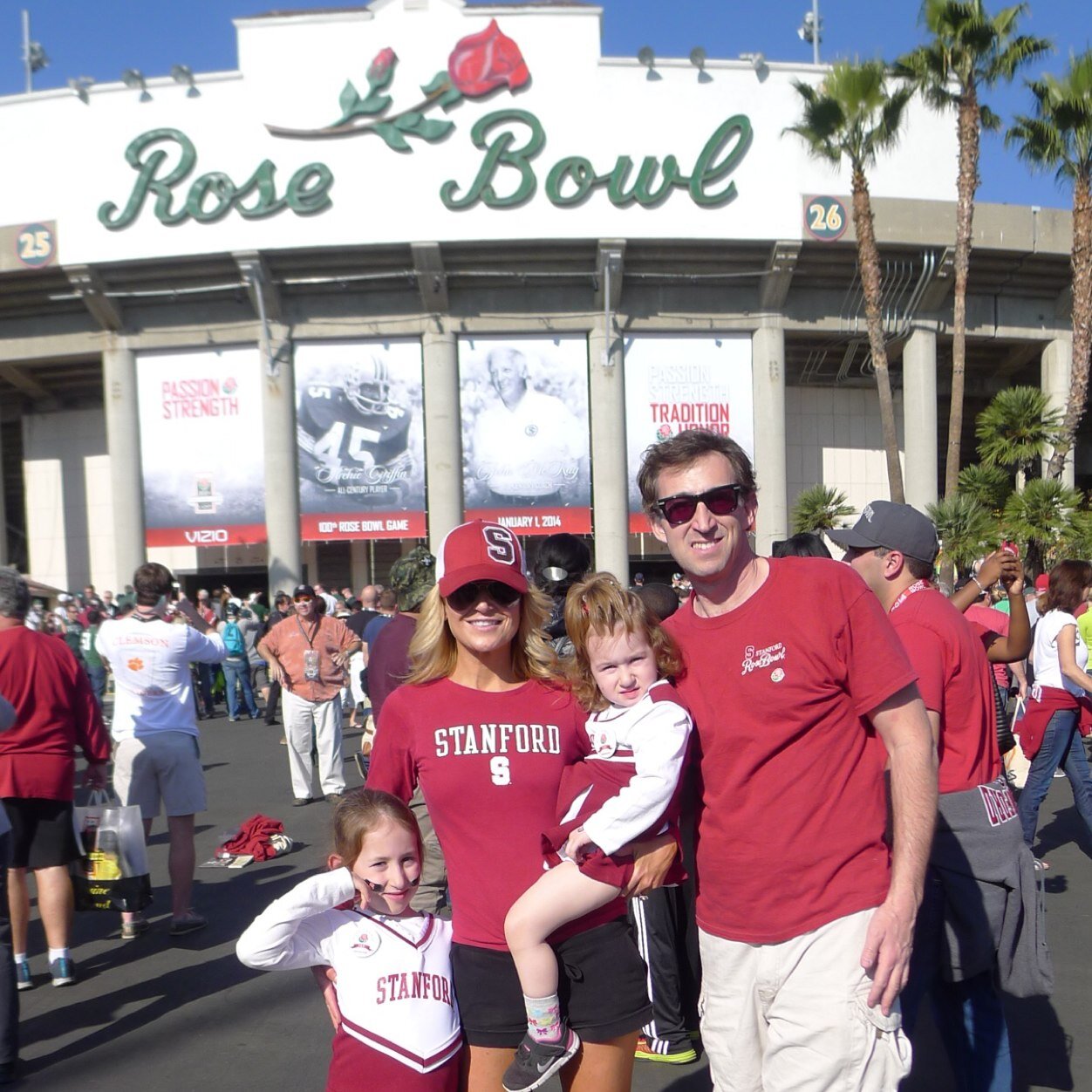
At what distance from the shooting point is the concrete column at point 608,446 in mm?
25969

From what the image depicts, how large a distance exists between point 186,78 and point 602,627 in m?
27.5

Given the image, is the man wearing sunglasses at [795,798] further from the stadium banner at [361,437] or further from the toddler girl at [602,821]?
the stadium banner at [361,437]

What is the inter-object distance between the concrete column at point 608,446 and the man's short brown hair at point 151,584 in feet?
65.8

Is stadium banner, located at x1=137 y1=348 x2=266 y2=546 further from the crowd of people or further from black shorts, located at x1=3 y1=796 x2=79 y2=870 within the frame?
the crowd of people

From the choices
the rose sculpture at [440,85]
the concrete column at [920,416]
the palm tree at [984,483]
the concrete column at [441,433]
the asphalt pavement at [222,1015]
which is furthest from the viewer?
the concrete column at [920,416]

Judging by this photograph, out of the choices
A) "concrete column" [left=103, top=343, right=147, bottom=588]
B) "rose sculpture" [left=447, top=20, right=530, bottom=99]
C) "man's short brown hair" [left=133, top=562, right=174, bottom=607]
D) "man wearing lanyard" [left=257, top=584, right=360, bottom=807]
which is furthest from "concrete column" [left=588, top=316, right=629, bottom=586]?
"man's short brown hair" [left=133, top=562, right=174, bottom=607]

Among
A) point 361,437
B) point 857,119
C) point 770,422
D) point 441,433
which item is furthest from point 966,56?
point 361,437

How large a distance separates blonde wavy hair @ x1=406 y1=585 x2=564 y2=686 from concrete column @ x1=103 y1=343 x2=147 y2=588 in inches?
1027

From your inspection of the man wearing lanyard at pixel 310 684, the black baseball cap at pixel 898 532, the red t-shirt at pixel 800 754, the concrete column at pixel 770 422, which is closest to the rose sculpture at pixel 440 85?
the concrete column at pixel 770 422

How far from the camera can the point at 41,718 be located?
5316mm

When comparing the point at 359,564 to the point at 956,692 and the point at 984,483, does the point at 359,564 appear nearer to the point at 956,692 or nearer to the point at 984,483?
the point at 984,483

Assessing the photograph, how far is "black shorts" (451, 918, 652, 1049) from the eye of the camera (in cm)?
239

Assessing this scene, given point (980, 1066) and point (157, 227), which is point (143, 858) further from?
point (157, 227)

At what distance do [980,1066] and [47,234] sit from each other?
Result: 92.2 ft
